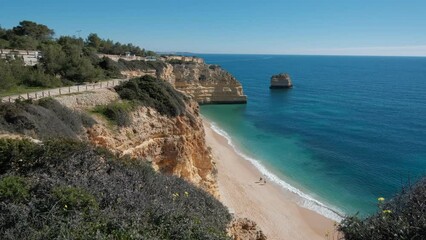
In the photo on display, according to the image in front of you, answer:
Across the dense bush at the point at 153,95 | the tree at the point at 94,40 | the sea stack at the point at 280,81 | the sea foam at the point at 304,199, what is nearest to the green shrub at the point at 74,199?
the dense bush at the point at 153,95

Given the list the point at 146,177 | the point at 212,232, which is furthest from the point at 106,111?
the point at 212,232

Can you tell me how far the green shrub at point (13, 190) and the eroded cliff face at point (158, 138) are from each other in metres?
Result: 6.63

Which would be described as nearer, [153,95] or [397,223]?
[397,223]

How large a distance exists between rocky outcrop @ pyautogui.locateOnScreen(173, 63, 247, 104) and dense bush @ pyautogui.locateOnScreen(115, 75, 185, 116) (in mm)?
38592

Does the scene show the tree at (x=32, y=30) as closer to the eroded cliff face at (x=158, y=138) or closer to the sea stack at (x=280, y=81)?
the eroded cliff face at (x=158, y=138)

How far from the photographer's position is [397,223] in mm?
5645

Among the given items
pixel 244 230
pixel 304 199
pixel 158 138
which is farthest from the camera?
pixel 304 199

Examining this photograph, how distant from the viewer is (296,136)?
1617 inches

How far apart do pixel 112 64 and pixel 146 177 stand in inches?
944

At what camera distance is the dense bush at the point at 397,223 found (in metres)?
5.46

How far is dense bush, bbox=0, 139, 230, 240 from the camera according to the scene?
6391 mm

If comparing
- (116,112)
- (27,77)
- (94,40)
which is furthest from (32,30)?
(116,112)

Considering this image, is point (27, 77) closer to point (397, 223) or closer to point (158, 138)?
point (158, 138)

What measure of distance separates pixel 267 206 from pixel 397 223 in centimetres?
1848
